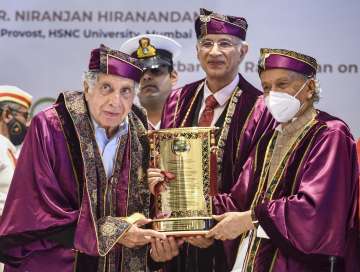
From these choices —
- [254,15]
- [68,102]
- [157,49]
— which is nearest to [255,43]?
[254,15]

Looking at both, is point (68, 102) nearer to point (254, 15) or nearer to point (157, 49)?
point (157, 49)

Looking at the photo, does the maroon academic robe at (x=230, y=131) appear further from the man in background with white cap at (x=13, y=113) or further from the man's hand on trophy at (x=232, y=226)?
the man in background with white cap at (x=13, y=113)

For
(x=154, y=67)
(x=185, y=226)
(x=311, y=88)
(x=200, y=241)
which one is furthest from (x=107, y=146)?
(x=154, y=67)

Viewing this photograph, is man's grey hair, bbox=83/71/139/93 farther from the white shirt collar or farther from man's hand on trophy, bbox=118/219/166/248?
the white shirt collar

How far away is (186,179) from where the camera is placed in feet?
16.0

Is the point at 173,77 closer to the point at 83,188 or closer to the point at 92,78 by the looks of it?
the point at 92,78

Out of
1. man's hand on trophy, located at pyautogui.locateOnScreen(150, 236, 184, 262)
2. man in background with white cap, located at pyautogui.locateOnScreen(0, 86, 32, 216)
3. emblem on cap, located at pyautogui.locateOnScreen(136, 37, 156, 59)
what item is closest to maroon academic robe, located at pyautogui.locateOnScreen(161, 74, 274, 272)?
man's hand on trophy, located at pyautogui.locateOnScreen(150, 236, 184, 262)

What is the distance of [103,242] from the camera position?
15.5 feet

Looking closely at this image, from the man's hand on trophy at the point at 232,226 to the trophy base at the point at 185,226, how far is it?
0.05 meters

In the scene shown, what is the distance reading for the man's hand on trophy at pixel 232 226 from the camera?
4.78 meters

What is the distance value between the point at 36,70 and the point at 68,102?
212cm

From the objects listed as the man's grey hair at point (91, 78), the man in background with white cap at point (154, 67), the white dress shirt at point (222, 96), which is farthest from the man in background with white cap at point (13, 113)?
the man's grey hair at point (91, 78)

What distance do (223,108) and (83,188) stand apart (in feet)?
3.64

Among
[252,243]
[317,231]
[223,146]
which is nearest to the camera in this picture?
[317,231]
